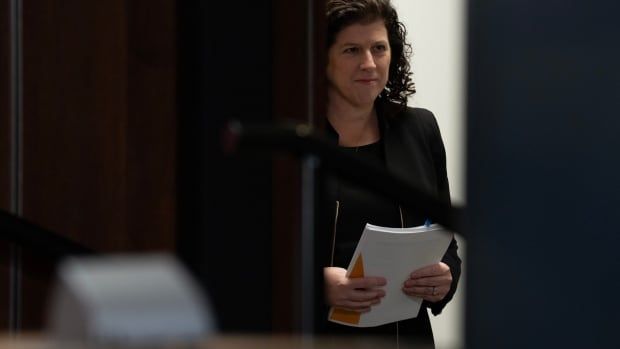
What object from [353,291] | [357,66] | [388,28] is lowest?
[353,291]

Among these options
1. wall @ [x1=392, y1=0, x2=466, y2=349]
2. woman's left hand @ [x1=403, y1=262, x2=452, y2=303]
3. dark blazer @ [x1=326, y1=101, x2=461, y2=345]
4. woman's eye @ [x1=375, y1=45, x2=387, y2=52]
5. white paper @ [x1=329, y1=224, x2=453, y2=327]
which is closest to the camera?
white paper @ [x1=329, y1=224, x2=453, y2=327]

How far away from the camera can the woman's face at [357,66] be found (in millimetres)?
2996

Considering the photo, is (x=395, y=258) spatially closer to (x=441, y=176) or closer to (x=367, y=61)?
(x=441, y=176)

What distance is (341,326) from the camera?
9.50ft

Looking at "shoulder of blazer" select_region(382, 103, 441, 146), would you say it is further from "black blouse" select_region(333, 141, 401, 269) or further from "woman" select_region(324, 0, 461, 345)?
"black blouse" select_region(333, 141, 401, 269)

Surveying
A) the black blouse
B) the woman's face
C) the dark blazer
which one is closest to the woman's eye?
the woman's face

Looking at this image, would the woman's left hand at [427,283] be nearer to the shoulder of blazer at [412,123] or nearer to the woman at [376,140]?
the woman at [376,140]

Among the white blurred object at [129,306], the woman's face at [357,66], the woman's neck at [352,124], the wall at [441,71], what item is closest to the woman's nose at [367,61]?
the woman's face at [357,66]

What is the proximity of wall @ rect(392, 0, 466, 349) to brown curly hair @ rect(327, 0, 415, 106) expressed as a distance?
0.26 metres

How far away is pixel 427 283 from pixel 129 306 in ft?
6.96

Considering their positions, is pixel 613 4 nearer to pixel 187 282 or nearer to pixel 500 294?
pixel 500 294

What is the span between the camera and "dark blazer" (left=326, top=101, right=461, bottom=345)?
→ 296cm

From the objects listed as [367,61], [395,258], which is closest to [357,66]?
[367,61]

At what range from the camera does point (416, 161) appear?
301 cm
